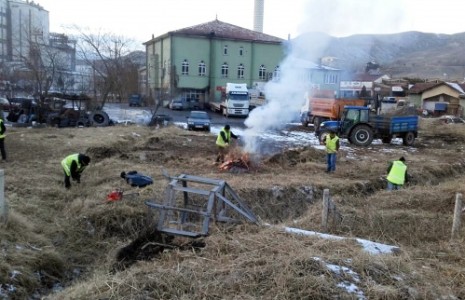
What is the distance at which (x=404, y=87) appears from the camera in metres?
56.6

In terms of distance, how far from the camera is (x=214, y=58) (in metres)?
46.2

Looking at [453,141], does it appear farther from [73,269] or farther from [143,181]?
[73,269]

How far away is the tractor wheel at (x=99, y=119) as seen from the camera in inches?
992

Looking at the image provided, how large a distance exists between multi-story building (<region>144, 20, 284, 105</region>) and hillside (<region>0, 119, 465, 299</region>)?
1235 inches

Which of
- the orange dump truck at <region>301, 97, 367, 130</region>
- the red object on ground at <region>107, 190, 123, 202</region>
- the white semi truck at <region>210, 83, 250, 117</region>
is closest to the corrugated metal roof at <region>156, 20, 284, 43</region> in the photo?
the white semi truck at <region>210, 83, 250, 117</region>

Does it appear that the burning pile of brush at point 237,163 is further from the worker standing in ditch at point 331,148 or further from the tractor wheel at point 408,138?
the tractor wheel at point 408,138

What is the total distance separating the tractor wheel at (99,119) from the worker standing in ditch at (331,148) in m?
16.1

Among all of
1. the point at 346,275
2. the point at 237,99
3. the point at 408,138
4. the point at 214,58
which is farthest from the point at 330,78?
the point at 214,58

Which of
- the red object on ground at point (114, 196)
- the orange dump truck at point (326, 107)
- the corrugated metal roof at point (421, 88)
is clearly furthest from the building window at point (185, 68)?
the red object on ground at point (114, 196)

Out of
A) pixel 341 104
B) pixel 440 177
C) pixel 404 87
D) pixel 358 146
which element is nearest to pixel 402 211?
pixel 440 177

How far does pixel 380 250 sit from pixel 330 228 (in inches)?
64.8

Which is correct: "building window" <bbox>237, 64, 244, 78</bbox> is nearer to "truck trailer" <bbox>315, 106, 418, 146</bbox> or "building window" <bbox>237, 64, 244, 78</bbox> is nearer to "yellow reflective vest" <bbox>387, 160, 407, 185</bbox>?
"truck trailer" <bbox>315, 106, 418, 146</bbox>

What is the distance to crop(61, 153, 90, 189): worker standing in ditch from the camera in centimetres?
977

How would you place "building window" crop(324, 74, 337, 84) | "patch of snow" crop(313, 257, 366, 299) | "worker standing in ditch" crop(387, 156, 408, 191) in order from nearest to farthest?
"patch of snow" crop(313, 257, 366, 299), "worker standing in ditch" crop(387, 156, 408, 191), "building window" crop(324, 74, 337, 84)
